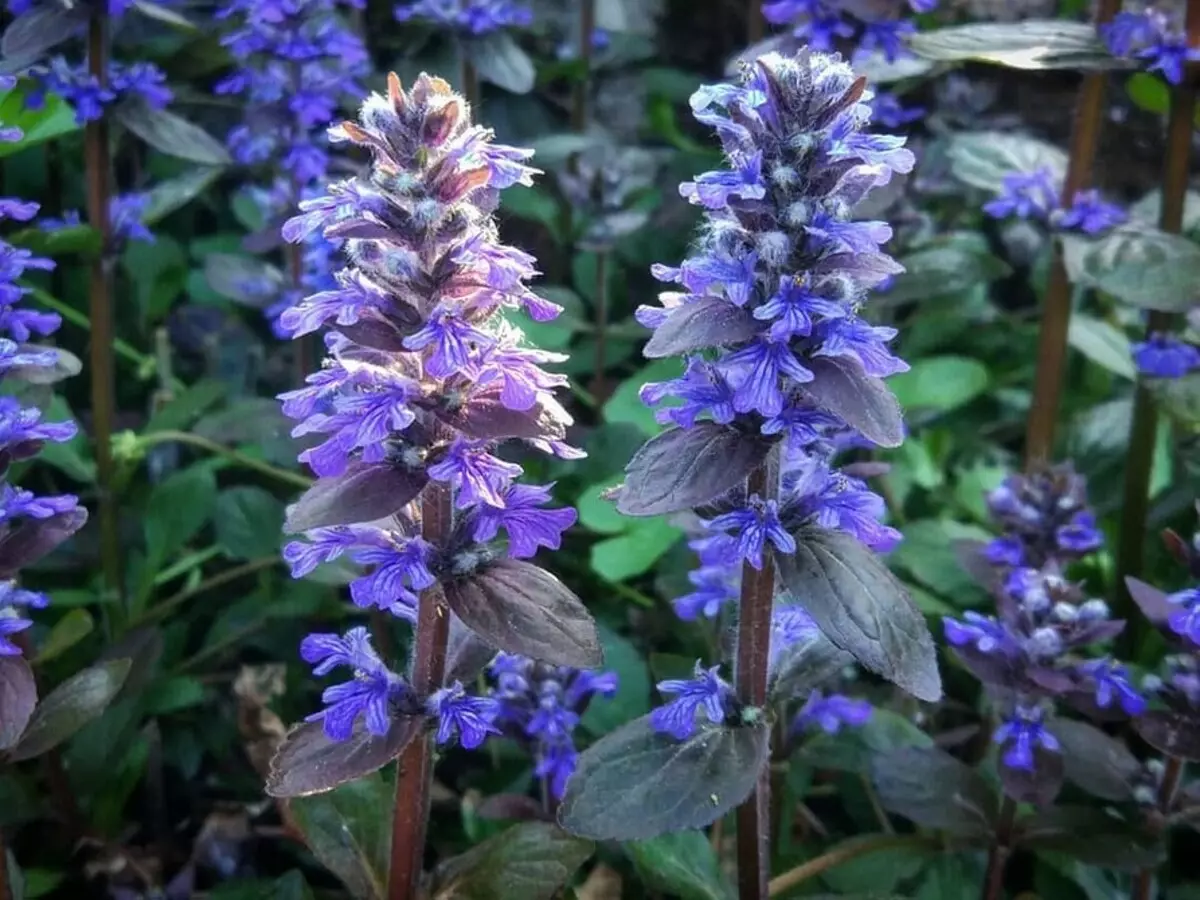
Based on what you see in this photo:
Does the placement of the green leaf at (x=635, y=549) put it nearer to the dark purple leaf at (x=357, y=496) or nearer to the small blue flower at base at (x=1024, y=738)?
the small blue flower at base at (x=1024, y=738)

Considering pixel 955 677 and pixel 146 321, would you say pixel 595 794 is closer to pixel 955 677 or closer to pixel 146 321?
pixel 955 677

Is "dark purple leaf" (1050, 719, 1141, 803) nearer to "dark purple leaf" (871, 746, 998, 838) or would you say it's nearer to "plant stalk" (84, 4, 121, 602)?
"dark purple leaf" (871, 746, 998, 838)

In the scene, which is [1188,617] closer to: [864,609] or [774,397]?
[864,609]

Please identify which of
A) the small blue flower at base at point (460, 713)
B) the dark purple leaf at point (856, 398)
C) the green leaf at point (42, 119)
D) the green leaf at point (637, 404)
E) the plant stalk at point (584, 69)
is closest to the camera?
the dark purple leaf at point (856, 398)

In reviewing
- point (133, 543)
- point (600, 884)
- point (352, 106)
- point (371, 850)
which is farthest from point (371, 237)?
point (352, 106)

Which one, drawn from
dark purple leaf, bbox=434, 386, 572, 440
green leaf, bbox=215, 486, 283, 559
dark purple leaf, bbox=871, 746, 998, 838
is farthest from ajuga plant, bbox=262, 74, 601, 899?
green leaf, bbox=215, 486, 283, 559

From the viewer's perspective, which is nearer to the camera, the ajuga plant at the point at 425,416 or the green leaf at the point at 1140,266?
the ajuga plant at the point at 425,416

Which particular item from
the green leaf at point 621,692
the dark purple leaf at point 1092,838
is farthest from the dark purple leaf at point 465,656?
the dark purple leaf at point 1092,838
